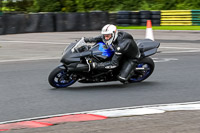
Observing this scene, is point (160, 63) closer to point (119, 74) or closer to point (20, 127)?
point (119, 74)

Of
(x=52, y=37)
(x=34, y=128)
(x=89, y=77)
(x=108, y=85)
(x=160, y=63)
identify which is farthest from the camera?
(x=52, y=37)

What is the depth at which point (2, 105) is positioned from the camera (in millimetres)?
7895

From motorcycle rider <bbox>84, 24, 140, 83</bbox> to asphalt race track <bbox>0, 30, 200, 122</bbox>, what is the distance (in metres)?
0.40

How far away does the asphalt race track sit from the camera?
7.78 meters

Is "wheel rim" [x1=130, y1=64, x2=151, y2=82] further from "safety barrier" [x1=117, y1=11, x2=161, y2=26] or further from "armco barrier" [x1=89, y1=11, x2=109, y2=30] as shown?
"safety barrier" [x1=117, y1=11, x2=161, y2=26]

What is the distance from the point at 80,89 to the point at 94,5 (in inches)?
1101

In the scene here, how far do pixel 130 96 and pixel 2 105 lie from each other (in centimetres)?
230

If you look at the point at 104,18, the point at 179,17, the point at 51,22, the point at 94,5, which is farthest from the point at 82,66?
the point at 94,5

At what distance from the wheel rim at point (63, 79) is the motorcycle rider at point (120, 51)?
1.76 ft

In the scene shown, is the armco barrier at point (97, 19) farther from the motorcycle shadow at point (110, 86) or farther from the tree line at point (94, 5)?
the motorcycle shadow at point (110, 86)

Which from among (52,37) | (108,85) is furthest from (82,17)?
(108,85)

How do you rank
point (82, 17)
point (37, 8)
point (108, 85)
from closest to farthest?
point (108, 85), point (82, 17), point (37, 8)

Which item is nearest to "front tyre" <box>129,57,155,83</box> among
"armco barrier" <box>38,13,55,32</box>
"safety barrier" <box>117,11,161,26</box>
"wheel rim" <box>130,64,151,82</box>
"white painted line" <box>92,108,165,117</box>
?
"wheel rim" <box>130,64,151,82</box>

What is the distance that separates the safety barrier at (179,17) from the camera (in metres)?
26.9
